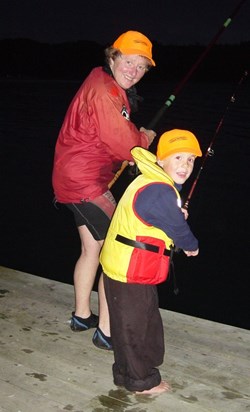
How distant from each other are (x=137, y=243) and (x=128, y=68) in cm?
102

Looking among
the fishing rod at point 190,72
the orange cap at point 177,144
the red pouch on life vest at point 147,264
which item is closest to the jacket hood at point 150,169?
the orange cap at point 177,144

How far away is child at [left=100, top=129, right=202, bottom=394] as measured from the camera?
2.80 metres

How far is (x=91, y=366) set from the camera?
329 centimetres

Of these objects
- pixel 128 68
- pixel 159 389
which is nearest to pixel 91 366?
pixel 159 389

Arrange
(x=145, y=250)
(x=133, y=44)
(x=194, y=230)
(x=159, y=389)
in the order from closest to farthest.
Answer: (x=145, y=250) < (x=159, y=389) < (x=133, y=44) < (x=194, y=230)

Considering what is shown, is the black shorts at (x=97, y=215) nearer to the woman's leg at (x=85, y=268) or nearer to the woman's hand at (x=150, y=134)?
the woman's leg at (x=85, y=268)

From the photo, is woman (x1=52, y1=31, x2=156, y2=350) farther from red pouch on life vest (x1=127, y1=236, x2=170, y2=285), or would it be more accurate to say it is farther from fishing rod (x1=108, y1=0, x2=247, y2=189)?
red pouch on life vest (x1=127, y1=236, x2=170, y2=285)

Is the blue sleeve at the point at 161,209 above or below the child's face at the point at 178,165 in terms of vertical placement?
below

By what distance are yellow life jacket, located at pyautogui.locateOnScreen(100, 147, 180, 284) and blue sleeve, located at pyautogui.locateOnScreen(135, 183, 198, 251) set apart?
3cm

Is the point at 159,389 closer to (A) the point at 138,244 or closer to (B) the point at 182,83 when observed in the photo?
(A) the point at 138,244

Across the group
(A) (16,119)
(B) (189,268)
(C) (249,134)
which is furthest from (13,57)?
(B) (189,268)

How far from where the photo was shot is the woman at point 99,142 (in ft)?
10.3

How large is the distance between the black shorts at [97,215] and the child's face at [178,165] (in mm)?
575

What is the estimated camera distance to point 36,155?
23797 millimetres
